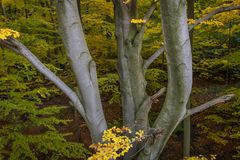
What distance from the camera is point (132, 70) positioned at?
4516 millimetres

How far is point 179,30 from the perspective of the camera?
122 inches

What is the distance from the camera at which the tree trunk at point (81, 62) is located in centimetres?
375

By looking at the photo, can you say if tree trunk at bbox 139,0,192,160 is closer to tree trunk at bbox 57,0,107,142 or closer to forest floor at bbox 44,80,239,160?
tree trunk at bbox 57,0,107,142

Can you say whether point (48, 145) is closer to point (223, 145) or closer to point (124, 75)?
point (124, 75)

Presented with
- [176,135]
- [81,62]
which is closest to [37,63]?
[81,62]

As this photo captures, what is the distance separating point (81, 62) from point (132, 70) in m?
0.96

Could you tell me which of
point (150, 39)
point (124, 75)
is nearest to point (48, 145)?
point (124, 75)

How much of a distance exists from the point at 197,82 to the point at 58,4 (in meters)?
12.6

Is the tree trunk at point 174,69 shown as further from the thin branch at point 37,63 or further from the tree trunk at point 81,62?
the thin branch at point 37,63

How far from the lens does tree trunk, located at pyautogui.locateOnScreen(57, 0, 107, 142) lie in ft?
12.3

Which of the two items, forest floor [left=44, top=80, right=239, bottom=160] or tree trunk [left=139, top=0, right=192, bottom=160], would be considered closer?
tree trunk [left=139, top=0, right=192, bottom=160]

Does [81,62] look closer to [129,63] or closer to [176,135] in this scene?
[129,63]

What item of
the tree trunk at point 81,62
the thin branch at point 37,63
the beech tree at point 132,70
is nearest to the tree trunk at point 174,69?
the beech tree at point 132,70

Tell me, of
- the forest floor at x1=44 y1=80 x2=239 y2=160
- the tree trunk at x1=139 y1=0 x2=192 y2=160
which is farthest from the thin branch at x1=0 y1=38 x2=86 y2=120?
the forest floor at x1=44 y1=80 x2=239 y2=160
